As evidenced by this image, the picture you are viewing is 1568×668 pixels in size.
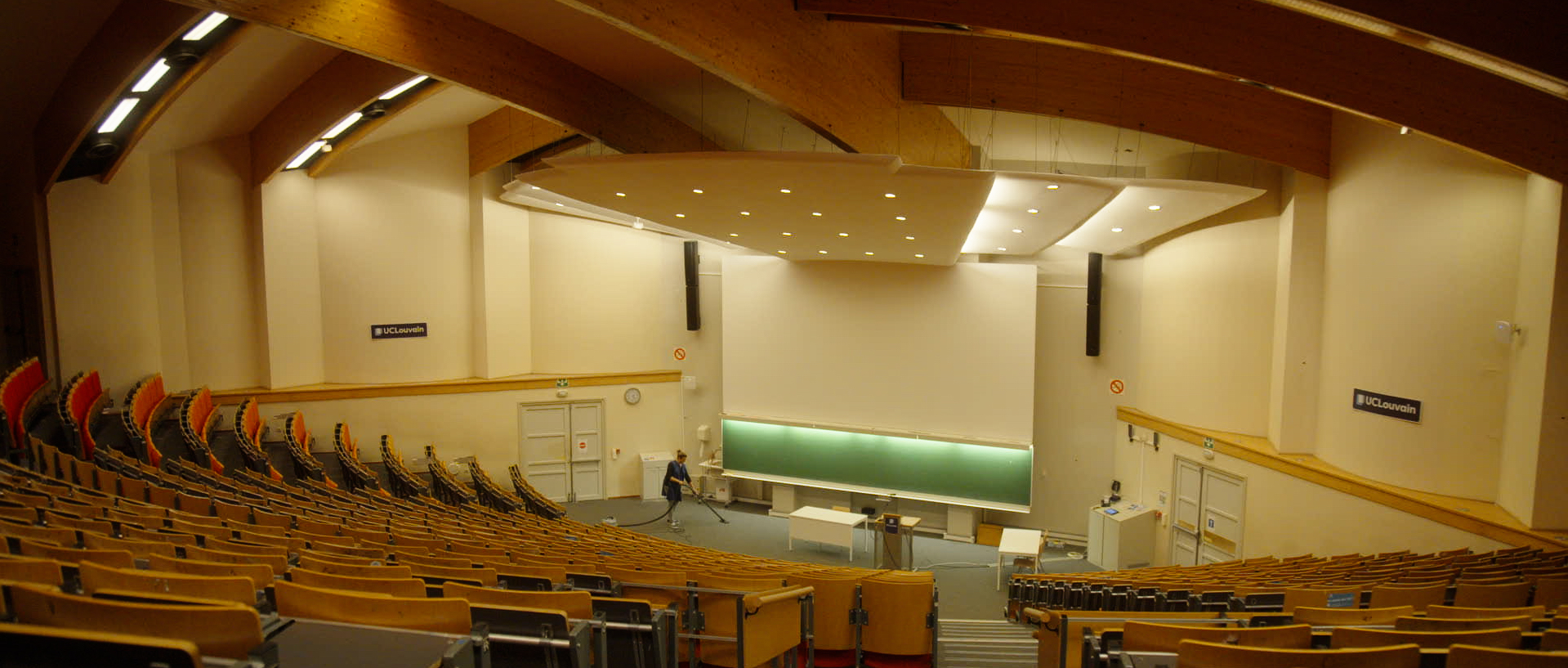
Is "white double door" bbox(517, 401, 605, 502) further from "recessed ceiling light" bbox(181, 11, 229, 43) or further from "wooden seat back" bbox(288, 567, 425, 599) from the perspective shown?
"wooden seat back" bbox(288, 567, 425, 599)

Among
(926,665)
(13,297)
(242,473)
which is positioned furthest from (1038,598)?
(13,297)

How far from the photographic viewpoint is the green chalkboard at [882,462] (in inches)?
562

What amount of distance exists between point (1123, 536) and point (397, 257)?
13.8 m

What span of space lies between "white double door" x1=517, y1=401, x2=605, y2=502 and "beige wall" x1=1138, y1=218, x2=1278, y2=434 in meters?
10.8

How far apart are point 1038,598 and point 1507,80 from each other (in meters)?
6.34

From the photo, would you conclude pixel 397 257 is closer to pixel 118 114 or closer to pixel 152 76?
pixel 118 114

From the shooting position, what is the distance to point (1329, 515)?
9992mm

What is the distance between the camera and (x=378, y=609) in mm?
2572

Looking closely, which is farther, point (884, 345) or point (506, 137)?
point (884, 345)

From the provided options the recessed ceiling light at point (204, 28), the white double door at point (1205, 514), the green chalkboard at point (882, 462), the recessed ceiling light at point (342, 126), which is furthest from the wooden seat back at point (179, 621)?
the green chalkboard at point (882, 462)

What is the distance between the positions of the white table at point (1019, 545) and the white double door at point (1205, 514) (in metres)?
2.28

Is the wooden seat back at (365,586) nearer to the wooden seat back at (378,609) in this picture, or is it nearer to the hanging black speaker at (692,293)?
the wooden seat back at (378,609)

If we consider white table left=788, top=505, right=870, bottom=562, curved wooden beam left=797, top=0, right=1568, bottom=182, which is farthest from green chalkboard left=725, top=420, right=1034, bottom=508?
curved wooden beam left=797, top=0, right=1568, bottom=182

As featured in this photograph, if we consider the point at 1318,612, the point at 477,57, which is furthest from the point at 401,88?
the point at 1318,612
